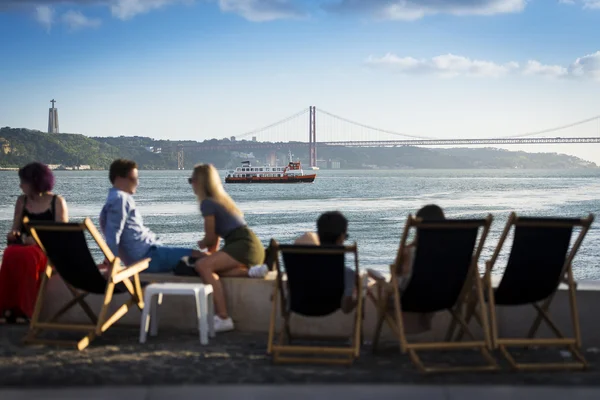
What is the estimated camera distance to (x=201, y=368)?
3336mm

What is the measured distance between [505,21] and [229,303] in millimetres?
90233

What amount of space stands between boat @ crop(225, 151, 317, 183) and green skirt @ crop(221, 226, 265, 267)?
74524mm

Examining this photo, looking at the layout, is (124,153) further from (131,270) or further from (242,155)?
(131,270)

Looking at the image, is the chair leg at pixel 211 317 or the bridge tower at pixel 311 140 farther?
the bridge tower at pixel 311 140

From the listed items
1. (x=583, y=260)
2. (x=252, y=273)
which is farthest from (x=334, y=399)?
(x=583, y=260)

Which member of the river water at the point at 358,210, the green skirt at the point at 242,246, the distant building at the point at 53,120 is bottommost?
the river water at the point at 358,210

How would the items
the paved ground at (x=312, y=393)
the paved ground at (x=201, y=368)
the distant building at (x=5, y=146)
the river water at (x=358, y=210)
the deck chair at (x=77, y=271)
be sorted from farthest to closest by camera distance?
the distant building at (x=5, y=146)
the river water at (x=358, y=210)
the deck chair at (x=77, y=271)
the paved ground at (x=201, y=368)
the paved ground at (x=312, y=393)

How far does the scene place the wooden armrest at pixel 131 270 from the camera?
3805 mm

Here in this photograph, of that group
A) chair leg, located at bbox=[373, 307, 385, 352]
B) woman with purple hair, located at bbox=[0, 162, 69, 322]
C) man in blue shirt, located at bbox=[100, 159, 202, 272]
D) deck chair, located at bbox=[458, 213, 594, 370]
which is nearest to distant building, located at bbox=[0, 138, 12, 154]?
woman with purple hair, located at bbox=[0, 162, 69, 322]

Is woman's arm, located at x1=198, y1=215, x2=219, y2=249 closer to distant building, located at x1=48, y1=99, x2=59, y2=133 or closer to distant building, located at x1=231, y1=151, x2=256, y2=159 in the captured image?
distant building, located at x1=231, y1=151, x2=256, y2=159

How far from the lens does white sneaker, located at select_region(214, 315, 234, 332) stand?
4070 mm

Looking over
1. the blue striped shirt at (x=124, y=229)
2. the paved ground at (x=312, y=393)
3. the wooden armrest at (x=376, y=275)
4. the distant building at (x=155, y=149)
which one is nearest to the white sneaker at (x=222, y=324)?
the blue striped shirt at (x=124, y=229)

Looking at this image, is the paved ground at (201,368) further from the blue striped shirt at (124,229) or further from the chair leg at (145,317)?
the blue striped shirt at (124,229)

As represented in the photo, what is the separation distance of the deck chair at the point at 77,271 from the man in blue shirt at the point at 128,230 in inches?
9.9
